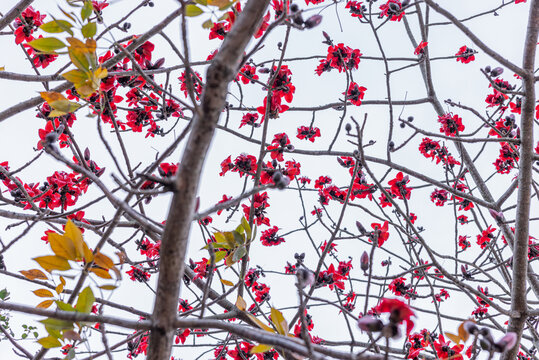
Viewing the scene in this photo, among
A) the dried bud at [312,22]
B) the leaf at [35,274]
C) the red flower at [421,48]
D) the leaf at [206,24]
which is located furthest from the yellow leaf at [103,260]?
the red flower at [421,48]

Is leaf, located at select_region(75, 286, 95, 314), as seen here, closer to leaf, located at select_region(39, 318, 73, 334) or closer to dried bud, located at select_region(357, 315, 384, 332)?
leaf, located at select_region(39, 318, 73, 334)

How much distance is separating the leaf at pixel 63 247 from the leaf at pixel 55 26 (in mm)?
502

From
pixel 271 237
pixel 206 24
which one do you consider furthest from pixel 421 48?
pixel 206 24

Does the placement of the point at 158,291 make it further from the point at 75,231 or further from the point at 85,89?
the point at 85,89

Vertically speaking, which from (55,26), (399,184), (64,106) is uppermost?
(399,184)

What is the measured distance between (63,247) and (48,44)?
0.51 meters

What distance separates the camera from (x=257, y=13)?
728 millimetres

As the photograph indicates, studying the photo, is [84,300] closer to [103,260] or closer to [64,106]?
[103,260]

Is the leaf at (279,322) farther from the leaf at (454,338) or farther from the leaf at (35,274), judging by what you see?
the leaf at (35,274)

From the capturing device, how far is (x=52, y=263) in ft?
2.70

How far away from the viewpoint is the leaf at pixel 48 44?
36.2 inches

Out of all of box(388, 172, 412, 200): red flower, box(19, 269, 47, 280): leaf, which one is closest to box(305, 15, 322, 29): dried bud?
box(19, 269, 47, 280): leaf

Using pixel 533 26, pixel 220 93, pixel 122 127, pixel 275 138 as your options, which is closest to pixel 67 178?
pixel 122 127

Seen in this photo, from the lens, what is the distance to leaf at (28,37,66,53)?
0.92 metres
